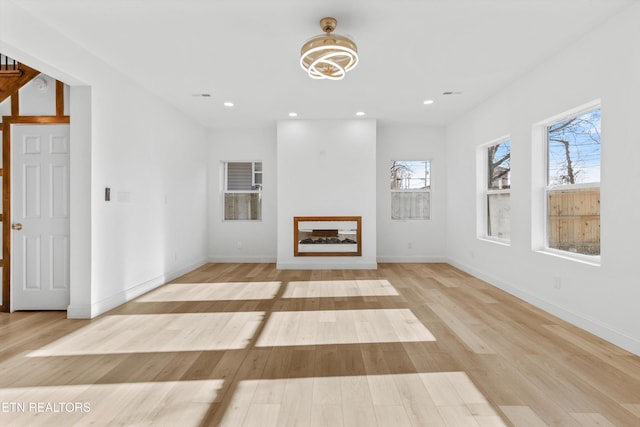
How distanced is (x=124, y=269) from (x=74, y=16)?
2603mm

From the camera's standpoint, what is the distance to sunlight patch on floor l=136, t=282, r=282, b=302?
406 centimetres

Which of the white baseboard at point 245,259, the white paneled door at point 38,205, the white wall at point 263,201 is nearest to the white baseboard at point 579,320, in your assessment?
the white baseboard at point 245,259

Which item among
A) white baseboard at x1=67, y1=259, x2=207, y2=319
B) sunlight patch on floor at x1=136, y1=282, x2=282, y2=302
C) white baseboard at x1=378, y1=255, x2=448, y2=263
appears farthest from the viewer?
white baseboard at x1=378, y1=255, x2=448, y2=263

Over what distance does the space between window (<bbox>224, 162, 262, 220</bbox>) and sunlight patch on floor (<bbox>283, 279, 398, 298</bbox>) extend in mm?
2466

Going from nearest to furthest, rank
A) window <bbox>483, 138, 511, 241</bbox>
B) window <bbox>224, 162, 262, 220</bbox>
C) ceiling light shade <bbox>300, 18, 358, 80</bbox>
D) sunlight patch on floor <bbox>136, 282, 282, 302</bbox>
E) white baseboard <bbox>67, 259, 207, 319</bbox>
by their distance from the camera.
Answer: ceiling light shade <bbox>300, 18, 358, 80</bbox> → white baseboard <bbox>67, 259, 207, 319</bbox> → sunlight patch on floor <bbox>136, 282, 282, 302</bbox> → window <bbox>483, 138, 511, 241</bbox> → window <bbox>224, 162, 262, 220</bbox>

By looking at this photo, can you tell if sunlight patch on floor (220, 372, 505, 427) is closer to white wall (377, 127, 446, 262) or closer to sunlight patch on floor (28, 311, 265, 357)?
sunlight patch on floor (28, 311, 265, 357)

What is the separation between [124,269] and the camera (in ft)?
12.8

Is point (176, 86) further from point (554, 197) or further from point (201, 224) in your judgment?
point (554, 197)

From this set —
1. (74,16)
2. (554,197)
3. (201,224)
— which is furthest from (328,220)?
(74,16)

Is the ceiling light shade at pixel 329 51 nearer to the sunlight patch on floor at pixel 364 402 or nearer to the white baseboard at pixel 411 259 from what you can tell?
the sunlight patch on floor at pixel 364 402

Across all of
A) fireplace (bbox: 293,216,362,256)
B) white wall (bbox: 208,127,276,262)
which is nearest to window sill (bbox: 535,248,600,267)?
fireplace (bbox: 293,216,362,256)

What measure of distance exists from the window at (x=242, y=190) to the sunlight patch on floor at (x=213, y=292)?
223 cm

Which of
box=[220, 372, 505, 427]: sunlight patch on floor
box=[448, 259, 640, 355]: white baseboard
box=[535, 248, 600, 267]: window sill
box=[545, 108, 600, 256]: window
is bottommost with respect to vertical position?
box=[220, 372, 505, 427]: sunlight patch on floor

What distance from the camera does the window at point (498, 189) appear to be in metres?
4.55
